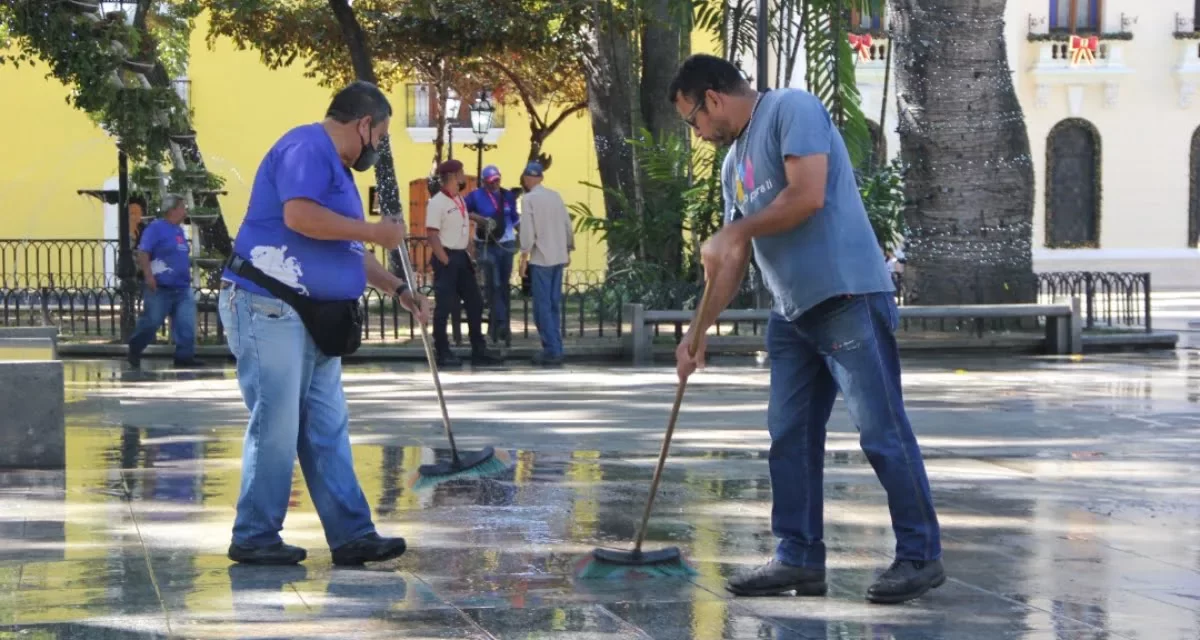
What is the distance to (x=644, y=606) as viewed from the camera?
5.90 metres

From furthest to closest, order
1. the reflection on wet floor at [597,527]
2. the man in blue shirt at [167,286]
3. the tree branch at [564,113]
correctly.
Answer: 1. the tree branch at [564,113]
2. the man in blue shirt at [167,286]
3. the reflection on wet floor at [597,527]

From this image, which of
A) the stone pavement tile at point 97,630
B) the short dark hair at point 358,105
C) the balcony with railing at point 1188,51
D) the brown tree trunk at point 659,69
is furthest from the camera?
the balcony with railing at point 1188,51

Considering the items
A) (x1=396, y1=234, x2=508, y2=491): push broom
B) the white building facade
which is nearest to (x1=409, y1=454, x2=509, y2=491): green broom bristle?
(x1=396, y1=234, x2=508, y2=491): push broom

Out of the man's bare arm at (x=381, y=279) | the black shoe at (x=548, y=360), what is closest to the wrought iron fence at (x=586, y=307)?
the black shoe at (x=548, y=360)

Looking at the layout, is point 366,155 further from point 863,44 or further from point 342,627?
point 863,44

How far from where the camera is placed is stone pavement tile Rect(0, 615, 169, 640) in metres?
5.46

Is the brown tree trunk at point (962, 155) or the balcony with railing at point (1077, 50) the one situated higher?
the balcony with railing at point (1077, 50)

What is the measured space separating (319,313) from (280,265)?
0.68 feet

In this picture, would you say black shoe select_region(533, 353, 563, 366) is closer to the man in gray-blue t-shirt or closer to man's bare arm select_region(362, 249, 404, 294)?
man's bare arm select_region(362, 249, 404, 294)

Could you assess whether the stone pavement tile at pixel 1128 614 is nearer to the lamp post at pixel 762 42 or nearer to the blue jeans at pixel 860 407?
the blue jeans at pixel 860 407

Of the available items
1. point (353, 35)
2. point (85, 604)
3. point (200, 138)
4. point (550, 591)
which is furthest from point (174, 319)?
point (200, 138)

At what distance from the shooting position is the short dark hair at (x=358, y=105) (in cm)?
679

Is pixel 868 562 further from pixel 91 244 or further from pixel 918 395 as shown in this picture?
pixel 91 244

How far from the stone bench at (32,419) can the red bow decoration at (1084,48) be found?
109 feet
